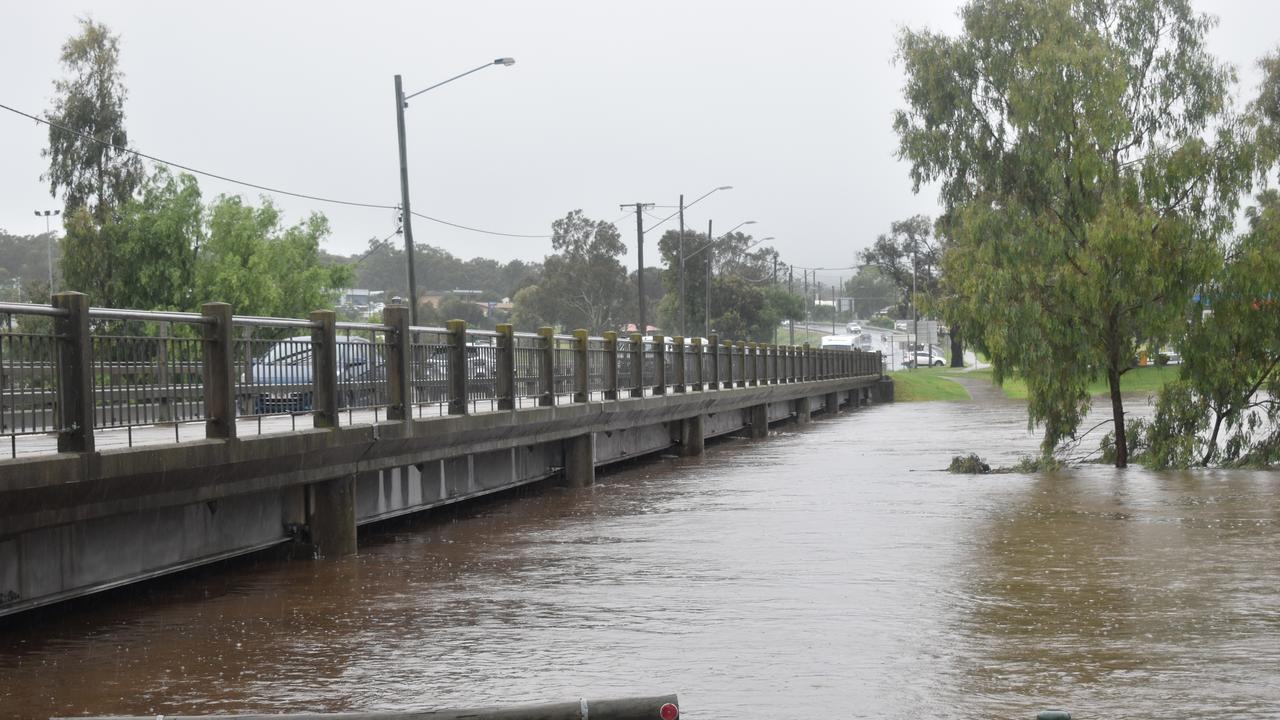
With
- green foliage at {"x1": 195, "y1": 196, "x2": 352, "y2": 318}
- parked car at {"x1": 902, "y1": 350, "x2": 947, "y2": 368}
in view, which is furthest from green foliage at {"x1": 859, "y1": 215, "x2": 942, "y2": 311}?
green foliage at {"x1": 195, "y1": 196, "x2": 352, "y2": 318}

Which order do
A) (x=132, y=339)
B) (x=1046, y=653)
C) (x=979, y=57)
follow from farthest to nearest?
1. (x=979, y=57)
2. (x=132, y=339)
3. (x=1046, y=653)

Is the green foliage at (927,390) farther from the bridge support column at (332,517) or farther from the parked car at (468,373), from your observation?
the bridge support column at (332,517)

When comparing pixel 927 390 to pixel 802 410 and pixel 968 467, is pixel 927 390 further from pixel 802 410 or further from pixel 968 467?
pixel 968 467

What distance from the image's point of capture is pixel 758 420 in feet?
139

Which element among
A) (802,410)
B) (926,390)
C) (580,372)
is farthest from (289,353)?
(926,390)

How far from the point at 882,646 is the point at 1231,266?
17498mm

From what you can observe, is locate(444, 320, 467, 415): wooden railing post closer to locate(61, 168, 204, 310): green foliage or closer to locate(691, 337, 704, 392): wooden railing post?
locate(691, 337, 704, 392): wooden railing post

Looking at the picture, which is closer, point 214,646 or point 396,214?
point 214,646

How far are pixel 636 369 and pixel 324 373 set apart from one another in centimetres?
1321

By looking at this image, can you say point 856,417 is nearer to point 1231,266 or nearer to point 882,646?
point 1231,266

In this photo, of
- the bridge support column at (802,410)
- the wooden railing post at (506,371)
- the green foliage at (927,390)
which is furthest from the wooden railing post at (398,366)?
the green foliage at (927,390)

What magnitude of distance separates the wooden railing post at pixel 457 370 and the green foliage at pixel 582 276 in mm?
92703

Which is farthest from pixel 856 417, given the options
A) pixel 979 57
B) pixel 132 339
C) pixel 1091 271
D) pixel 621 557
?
pixel 132 339

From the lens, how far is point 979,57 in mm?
43188
